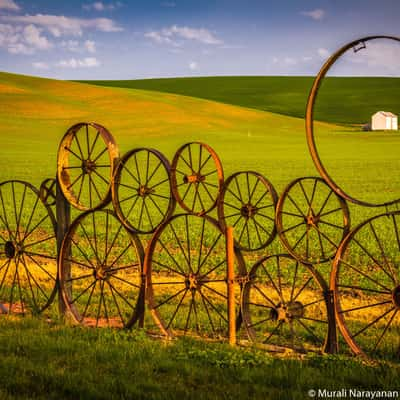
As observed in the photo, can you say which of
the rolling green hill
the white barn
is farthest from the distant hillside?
the rolling green hill

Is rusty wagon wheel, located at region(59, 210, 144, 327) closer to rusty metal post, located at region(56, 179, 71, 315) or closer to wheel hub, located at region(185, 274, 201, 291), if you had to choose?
rusty metal post, located at region(56, 179, 71, 315)

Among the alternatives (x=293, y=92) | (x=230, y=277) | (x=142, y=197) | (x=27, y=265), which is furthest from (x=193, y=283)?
(x=293, y=92)

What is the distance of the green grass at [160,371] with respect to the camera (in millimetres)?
4027

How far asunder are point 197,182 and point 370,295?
3643 mm

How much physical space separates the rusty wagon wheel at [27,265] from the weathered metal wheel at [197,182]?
145 centimetres

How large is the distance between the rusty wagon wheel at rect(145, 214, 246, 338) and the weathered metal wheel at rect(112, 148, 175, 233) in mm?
323

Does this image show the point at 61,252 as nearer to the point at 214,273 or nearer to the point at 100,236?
the point at 214,273

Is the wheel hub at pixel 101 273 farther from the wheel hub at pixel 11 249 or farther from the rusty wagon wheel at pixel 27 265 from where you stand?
the wheel hub at pixel 11 249

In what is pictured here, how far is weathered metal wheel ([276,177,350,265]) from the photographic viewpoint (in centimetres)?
508

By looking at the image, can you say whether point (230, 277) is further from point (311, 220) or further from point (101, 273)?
point (101, 273)

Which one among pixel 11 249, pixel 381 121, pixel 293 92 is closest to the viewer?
pixel 11 249

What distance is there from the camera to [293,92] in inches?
3964

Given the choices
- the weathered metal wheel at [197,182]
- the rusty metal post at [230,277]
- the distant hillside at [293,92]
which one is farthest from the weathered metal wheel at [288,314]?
the distant hillside at [293,92]

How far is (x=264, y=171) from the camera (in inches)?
1148
